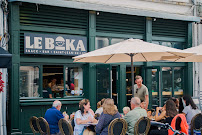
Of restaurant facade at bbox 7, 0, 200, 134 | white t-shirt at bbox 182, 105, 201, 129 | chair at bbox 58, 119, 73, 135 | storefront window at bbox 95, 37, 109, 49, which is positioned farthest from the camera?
storefront window at bbox 95, 37, 109, 49

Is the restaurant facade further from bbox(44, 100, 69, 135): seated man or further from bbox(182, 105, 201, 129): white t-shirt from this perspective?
bbox(182, 105, 201, 129): white t-shirt

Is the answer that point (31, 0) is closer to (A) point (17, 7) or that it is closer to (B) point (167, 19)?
(A) point (17, 7)

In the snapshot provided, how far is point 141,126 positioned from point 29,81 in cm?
552

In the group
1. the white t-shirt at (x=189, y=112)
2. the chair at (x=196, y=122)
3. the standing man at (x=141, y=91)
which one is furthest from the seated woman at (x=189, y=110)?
the standing man at (x=141, y=91)

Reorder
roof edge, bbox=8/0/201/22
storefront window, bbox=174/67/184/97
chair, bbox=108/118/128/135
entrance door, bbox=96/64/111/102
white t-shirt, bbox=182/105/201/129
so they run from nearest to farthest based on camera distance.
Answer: chair, bbox=108/118/128/135
white t-shirt, bbox=182/105/201/129
roof edge, bbox=8/0/201/22
entrance door, bbox=96/64/111/102
storefront window, bbox=174/67/184/97

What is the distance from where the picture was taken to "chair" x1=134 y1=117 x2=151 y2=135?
6.67 m

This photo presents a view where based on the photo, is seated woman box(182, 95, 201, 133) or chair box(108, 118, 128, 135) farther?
seated woman box(182, 95, 201, 133)

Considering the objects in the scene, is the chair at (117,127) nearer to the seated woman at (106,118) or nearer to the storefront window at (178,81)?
the seated woman at (106,118)

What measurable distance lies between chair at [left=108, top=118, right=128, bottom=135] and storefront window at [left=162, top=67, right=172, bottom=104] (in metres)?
8.12

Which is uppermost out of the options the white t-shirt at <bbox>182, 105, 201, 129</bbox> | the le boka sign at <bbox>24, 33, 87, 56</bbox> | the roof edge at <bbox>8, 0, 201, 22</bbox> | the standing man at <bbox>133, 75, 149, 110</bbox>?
the roof edge at <bbox>8, 0, 201, 22</bbox>

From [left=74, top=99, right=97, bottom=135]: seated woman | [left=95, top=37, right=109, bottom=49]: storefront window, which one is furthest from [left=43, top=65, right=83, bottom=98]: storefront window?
[left=74, top=99, right=97, bottom=135]: seated woman

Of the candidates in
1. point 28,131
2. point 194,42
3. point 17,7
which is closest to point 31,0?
point 17,7

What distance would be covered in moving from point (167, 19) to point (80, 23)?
4569 mm

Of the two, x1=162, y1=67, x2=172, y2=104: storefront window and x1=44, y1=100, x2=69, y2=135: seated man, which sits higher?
x1=162, y1=67, x2=172, y2=104: storefront window
